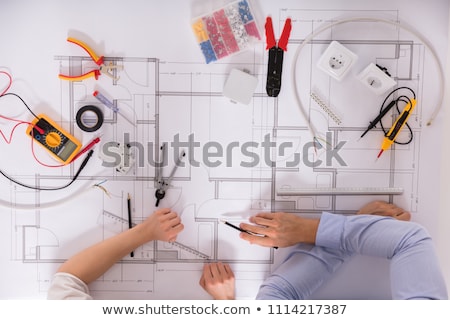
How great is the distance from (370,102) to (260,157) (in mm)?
459

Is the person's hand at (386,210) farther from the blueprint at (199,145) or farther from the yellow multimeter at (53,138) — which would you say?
the yellow multimeter at (53,138)

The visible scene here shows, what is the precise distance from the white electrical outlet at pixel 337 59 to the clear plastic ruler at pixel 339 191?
416 millimetres

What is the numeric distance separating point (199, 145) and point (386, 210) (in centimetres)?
74

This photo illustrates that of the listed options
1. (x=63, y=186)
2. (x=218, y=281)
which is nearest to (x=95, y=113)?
(x=63, y=186)

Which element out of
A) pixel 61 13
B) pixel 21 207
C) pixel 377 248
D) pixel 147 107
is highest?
pixel 61 13

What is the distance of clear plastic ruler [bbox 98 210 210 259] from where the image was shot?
1.56 meters

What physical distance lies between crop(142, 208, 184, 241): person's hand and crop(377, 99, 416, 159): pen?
2.72ft

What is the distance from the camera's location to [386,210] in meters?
1.53

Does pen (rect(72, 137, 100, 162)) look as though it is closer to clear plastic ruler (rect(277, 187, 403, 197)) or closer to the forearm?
the forearm

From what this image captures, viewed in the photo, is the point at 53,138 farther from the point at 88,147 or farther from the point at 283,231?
the point at 283,231

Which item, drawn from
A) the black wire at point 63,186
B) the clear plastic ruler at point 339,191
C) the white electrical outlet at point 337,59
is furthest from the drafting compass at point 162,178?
the white electrical outlet at point 337,59
